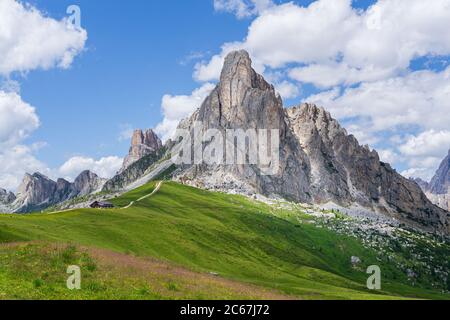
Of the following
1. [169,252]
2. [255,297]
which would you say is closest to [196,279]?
[255,297]

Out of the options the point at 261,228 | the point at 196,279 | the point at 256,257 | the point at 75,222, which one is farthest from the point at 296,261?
the point at 196,279

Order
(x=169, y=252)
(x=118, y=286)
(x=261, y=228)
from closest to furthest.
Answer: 1. (x=118, y=286)
2. (x=169, y=252)
3. (x=261, y=228)

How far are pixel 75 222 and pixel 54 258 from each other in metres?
60.6

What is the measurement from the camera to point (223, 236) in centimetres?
13325

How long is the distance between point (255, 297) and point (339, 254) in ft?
550

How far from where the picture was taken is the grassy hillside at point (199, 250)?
36.3 m

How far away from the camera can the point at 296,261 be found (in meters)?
149

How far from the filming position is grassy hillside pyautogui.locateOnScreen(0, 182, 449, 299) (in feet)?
119

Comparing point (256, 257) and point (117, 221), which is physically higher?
point (117, 221)

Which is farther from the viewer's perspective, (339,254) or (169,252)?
(339,254)

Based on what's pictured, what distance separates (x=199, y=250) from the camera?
10400cm
